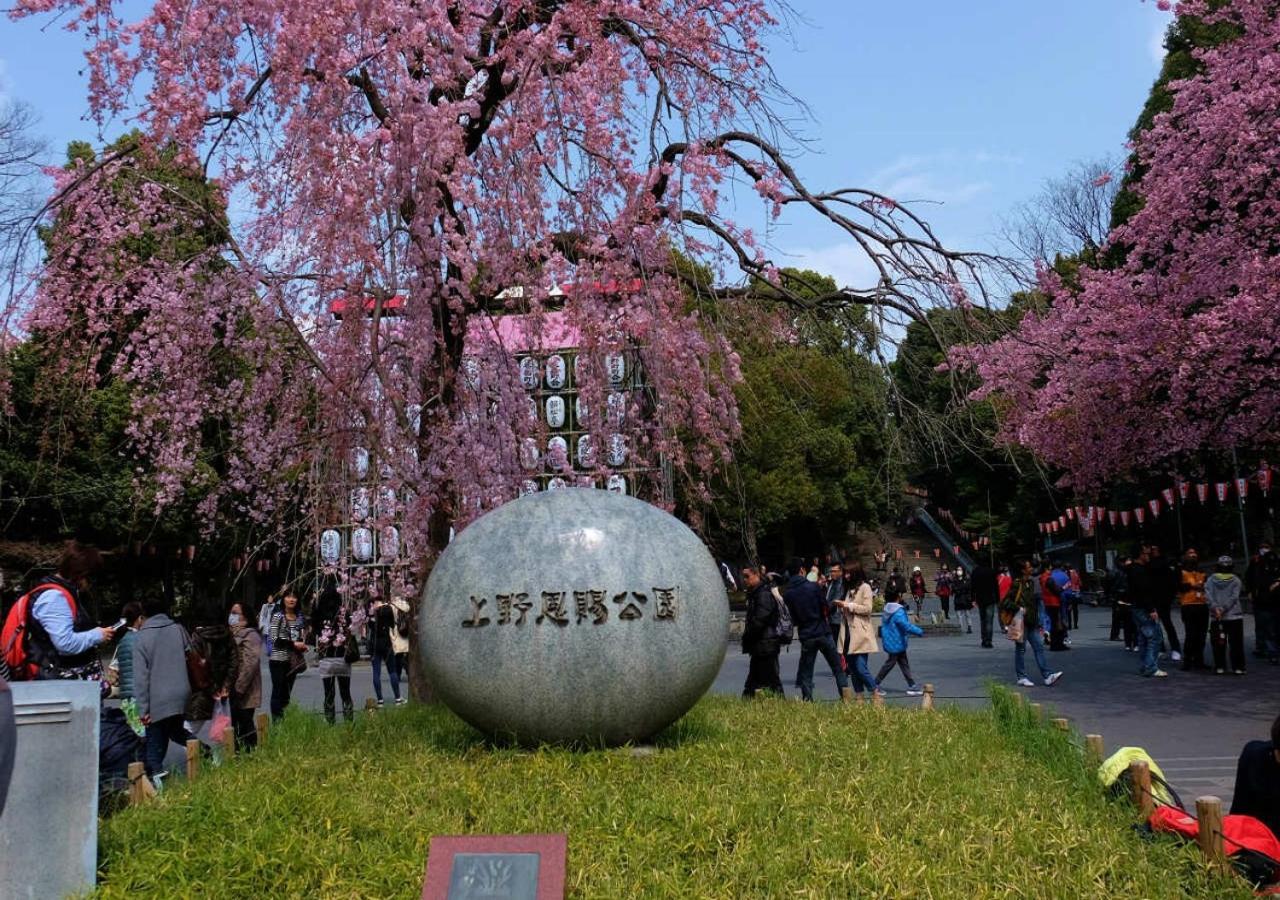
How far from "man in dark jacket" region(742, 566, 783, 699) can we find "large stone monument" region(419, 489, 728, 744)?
14.8 ft

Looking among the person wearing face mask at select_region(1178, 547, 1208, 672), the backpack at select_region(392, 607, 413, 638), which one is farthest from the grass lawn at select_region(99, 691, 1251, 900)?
the person wearing face mask at select_region(1178, 547, 1208, 672)

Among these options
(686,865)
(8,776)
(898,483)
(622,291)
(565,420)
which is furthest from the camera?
(898,483)

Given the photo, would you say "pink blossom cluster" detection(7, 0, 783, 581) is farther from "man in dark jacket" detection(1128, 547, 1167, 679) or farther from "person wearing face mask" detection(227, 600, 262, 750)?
"man in dark jacket" detection(1128, 547, 1167, 679)

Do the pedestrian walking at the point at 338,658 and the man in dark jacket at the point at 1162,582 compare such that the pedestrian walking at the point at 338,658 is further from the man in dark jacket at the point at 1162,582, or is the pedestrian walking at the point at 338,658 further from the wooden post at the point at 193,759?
the man in dark jacket at the point at 1162,582

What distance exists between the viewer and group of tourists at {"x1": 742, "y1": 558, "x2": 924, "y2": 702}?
12.4 m

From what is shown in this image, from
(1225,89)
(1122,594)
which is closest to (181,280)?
(1225,89)

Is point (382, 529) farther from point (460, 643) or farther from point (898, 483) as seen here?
point (898, 483)

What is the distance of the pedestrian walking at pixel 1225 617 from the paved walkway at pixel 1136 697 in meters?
0.35

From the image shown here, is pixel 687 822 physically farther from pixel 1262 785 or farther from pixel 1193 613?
pixel 1193 613

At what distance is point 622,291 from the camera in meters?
11.0

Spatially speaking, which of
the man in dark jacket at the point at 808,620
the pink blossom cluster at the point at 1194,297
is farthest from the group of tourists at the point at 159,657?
the pink blossom cluster at the point at 1194,297

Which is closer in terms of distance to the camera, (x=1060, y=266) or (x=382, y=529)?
(x=382, y=529)

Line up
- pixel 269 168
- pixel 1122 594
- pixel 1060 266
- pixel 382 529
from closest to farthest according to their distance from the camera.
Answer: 1. pixel 269 168
2. pixel 382 529
3. pixel 1122 594
4. pixel 1060 266

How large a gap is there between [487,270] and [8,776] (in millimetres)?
7717
